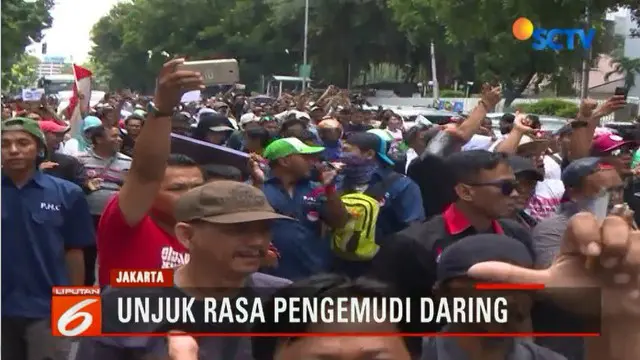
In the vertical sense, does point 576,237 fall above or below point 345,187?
above

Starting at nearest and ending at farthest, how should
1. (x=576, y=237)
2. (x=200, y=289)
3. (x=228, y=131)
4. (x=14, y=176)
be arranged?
1. (x=576, y=237)
2. (x=200, y=289)
3. (x=14, y=176)
4. (x=228, y=131)

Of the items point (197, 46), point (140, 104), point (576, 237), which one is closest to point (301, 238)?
point (140, 104)

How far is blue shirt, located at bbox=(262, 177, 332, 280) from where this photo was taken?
2.63 metres

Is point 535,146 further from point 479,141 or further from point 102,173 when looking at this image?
point 102,173

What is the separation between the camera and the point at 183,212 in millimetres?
2229

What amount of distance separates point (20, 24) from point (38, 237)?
1.40m

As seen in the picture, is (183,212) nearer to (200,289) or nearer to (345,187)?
(200,289)

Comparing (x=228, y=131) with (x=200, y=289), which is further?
(x=228, y=131)

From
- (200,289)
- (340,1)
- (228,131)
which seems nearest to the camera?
(200,289)

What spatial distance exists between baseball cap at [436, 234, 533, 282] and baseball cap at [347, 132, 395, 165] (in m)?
2.72

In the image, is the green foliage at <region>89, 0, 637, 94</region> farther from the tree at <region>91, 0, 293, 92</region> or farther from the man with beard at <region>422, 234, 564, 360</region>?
the man with beard at <region>422, 234, 564, 360</region>

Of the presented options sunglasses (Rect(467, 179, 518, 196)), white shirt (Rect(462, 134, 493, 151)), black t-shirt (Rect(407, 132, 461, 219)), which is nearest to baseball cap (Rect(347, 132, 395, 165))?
black t-shirt (Rect(407, 132, 461, 219))

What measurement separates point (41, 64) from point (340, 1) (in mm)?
586

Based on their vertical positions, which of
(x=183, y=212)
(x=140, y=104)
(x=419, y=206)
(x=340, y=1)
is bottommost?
(x=419, y=206)
